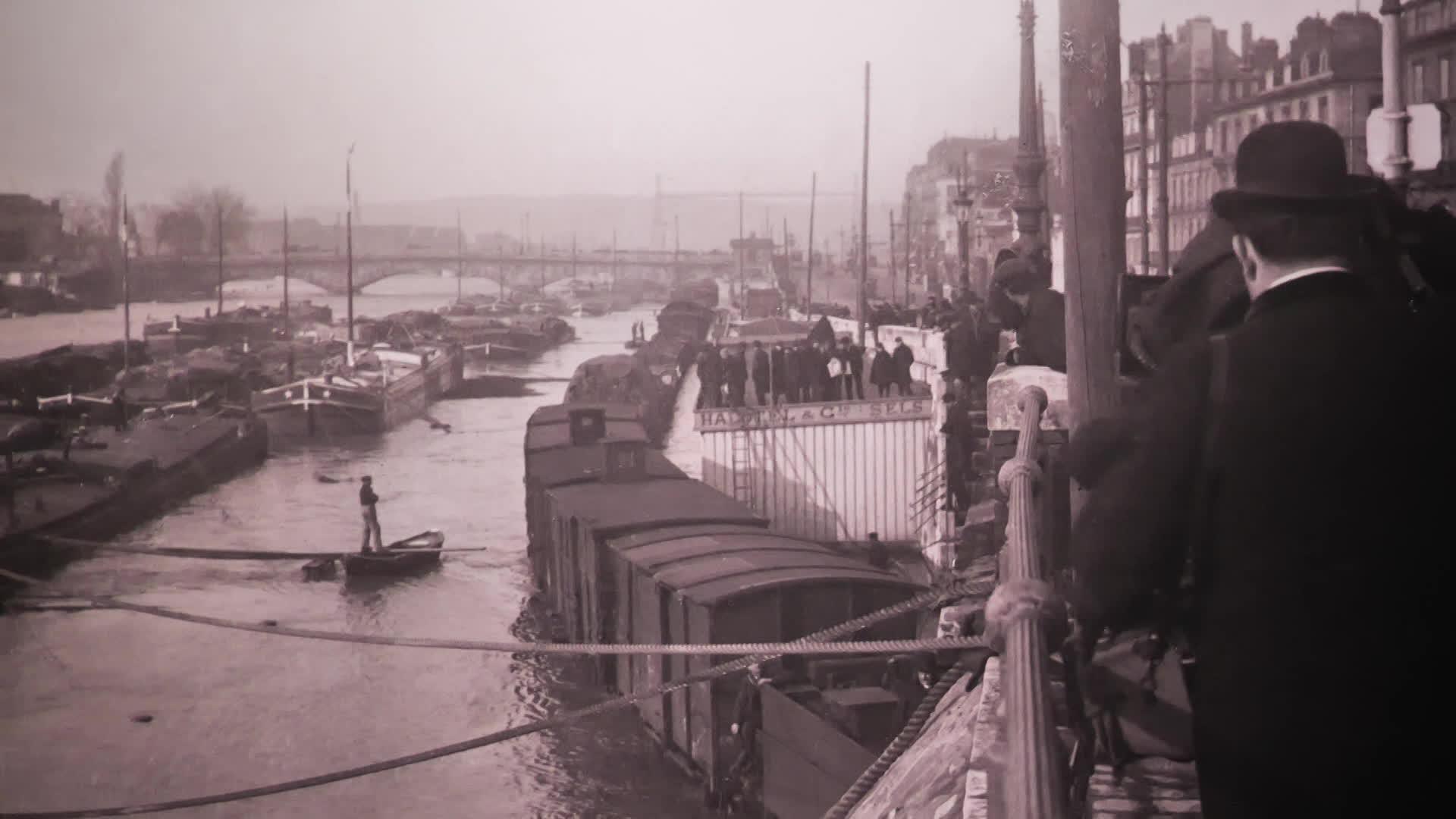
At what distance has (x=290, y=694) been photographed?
48.7 ft

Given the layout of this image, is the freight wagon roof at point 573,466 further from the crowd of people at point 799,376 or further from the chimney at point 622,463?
the crowd of people at point 799,376

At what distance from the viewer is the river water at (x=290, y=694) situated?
11969 millimetres

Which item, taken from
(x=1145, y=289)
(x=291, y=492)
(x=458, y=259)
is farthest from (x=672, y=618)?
(x=458, y=259)

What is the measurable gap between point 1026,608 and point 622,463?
1288 cm

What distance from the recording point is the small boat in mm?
18719

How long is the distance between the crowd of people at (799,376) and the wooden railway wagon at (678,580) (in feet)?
11.1

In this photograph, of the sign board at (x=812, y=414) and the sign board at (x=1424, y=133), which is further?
the sign board at (x=812, y=414)

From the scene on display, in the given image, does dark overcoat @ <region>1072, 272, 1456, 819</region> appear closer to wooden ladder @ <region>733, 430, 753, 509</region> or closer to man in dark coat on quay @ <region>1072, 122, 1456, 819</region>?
man in dark coat on quay @ <region>1072, 122, 1456, 819</region>

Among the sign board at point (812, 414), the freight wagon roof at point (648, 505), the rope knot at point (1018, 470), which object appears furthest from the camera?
the sign board at point (812, 414)

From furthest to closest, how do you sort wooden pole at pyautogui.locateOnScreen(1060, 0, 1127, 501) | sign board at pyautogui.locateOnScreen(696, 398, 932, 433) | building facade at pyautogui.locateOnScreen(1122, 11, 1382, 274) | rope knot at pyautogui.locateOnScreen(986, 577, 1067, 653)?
sign board at pyautogui.locateOnScreen(696, 398, 932, 433) < building facade at pyautogui.locateOnScreen(1122, 11, 1382, 274) < wooden pole at pyautogui.locateOnScreen(1060, 0, 1127, 501) < rope knot at pyautogui.locateOnScreen(986, 577, 1067, 653)

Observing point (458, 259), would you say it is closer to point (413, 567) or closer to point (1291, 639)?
point (413, 567)

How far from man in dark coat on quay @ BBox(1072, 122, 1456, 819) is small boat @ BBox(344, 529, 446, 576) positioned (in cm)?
1799

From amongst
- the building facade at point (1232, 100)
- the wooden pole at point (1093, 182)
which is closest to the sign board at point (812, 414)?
the building facade at point (1232, 100)

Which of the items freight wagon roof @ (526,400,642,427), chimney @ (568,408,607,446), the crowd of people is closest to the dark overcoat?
chimney @ (568,408,607,446)
